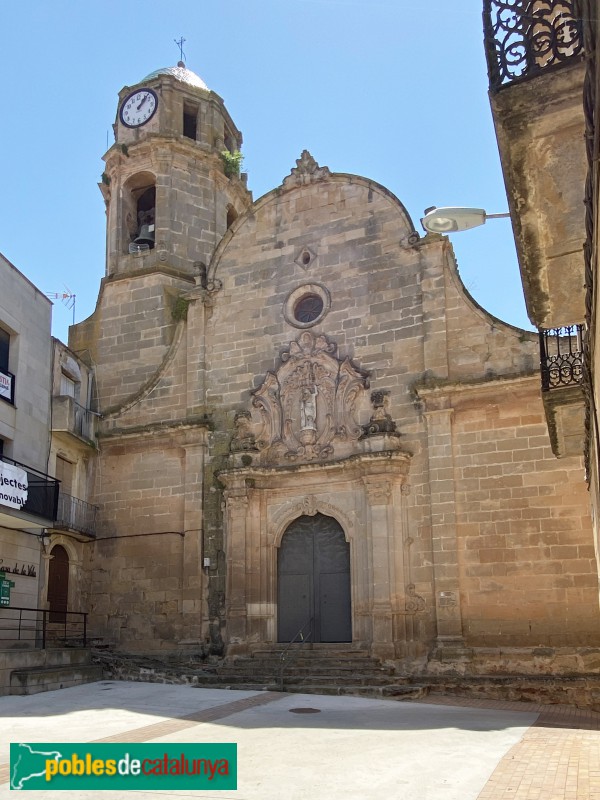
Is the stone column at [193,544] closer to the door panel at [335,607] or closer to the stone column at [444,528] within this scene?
the door panel at [335,607]

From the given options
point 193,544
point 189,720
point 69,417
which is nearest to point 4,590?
point 193,544

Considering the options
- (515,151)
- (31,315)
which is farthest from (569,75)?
(31,315)

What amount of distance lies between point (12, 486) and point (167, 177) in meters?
9.51

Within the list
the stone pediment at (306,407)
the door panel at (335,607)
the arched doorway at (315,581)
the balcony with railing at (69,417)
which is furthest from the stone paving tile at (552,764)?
the balcony with railing at (69,417)

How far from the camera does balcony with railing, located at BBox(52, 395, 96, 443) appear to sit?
19172 mm

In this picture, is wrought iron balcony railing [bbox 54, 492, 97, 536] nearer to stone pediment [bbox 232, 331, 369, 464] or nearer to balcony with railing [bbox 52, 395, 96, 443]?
balcony with railing [bbox 52, 395, 96, 443]

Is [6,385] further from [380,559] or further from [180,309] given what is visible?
[380,559]

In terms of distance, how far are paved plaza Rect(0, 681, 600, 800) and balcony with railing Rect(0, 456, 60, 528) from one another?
135 inches

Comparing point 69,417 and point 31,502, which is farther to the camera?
point 69,417

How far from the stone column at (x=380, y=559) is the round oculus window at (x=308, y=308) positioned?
13.7ft

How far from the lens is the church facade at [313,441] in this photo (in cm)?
1617

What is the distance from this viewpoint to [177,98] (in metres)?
22.9

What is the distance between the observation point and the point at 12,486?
16.2 metres

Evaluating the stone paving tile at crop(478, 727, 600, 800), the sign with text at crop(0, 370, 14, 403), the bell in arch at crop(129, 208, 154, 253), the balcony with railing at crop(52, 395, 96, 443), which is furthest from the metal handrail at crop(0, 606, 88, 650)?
the stone paving tile at crop(478, 727, 600, 800)
